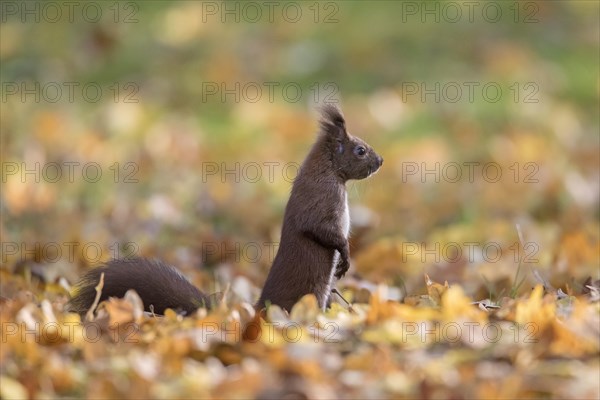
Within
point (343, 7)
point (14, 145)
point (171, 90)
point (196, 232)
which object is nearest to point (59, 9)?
point (171, 90)

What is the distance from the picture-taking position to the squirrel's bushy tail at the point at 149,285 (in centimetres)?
413

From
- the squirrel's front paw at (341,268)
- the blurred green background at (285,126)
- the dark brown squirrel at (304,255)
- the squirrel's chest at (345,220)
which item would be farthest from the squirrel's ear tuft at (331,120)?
the blurred green background at (285,126)

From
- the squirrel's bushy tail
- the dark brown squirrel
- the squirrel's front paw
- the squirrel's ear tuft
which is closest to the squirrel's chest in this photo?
the dark brown squirrel

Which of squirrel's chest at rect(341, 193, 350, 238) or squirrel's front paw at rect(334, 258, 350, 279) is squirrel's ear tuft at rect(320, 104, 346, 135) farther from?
squirrel's front paw at rect(334, 258, 350, 279)

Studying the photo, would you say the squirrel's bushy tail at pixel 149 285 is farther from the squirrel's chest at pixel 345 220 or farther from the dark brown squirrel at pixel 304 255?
the squirrel's chest at pixel 345 220

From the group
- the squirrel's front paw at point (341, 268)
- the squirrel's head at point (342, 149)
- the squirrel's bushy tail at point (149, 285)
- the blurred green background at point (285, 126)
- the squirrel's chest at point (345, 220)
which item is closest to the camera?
the squirrel's bushy tail at point (149, 285)

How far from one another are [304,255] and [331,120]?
0.67 meters

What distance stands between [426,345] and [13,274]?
2589 mm

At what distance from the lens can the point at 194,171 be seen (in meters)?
8.27

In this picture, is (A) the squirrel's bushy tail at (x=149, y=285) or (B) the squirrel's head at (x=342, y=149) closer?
(A) the squirrel's bushy tail at (x=149, y=285)

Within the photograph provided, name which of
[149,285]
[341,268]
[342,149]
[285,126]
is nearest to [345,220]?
[341,268]

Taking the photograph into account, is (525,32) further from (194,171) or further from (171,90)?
(194,171)

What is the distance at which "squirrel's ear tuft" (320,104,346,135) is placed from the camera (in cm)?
469

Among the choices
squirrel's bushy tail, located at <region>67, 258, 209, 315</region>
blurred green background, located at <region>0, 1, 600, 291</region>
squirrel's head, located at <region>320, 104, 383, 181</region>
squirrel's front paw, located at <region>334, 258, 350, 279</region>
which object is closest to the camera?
Result: squirrel's bushy tail, located at <region>67, 258, 209, 315</region>
